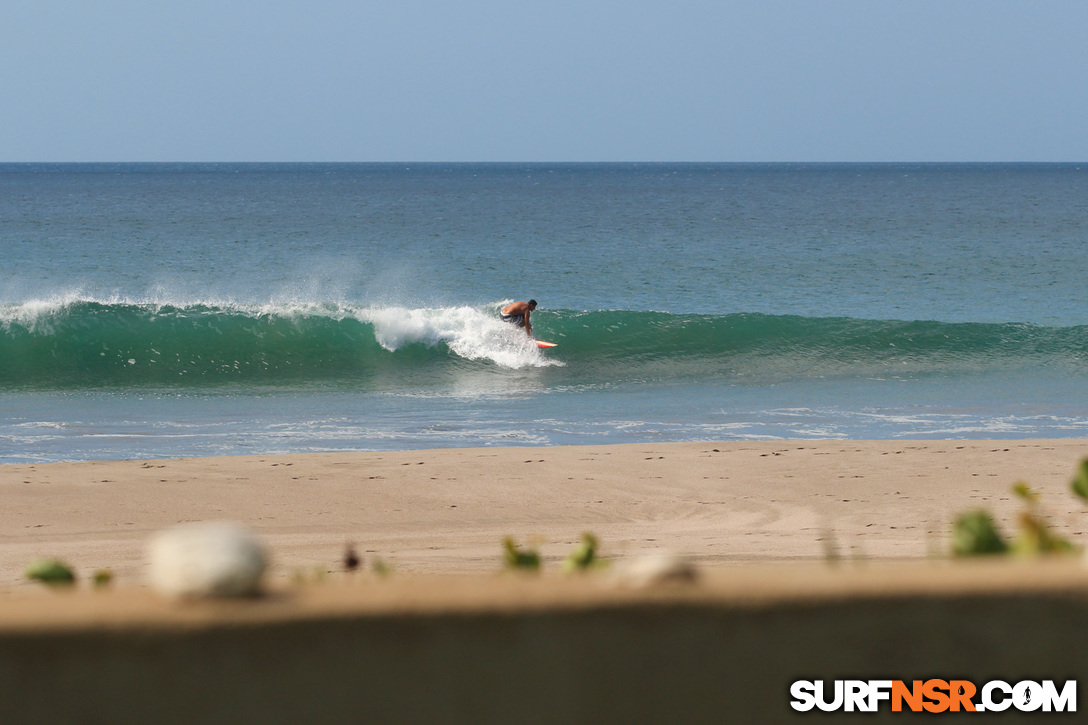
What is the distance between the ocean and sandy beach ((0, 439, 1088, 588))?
4.53ft

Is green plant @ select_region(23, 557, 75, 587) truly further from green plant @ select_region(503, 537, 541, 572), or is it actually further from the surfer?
the surfer

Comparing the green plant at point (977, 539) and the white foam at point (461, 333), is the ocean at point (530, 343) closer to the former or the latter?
the white foam at point (461, 333)

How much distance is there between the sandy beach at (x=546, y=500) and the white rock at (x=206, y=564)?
485cm

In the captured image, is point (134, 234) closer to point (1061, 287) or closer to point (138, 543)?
point (1061, 287)

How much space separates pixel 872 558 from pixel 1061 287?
25.7 meters

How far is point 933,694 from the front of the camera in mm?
1688

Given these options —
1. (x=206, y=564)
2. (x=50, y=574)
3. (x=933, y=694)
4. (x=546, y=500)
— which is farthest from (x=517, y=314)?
(x=206, y=564)

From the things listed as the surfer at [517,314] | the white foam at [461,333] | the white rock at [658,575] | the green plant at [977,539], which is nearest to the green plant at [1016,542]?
the green plant at [977,539]

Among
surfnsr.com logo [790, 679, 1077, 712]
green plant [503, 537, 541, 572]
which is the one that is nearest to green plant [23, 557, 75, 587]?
green plant [503, 537, 541, 572]

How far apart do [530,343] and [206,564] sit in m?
17.1

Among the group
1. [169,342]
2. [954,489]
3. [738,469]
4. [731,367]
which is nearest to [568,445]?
[738,469]

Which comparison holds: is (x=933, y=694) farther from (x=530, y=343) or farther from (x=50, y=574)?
(x=530, y=343)

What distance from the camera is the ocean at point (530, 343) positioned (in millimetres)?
12797

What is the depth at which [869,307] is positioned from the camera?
2552 centimetres
